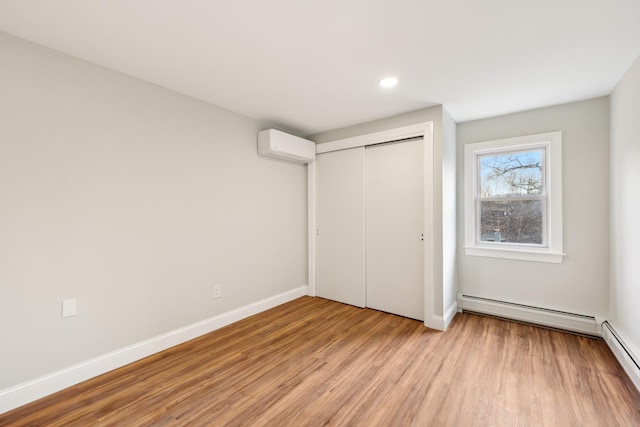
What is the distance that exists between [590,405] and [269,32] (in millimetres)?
3089

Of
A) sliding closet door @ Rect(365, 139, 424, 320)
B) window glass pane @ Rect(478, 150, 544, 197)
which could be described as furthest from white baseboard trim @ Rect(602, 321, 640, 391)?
sliding closet door @ Rect(365, 139, 424, 320)

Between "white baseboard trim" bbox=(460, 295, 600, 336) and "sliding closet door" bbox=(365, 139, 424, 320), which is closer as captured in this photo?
"white baseboard trim" bbox=(460, 295, 600, 336)

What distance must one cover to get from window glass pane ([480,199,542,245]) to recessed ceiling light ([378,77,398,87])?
6.34ft

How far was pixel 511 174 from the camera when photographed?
3242 mm

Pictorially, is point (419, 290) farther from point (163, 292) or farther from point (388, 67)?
point (163, 292)

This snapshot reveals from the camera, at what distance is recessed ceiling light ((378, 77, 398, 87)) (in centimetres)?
236

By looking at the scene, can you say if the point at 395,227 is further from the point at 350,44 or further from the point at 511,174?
the point at 350,44

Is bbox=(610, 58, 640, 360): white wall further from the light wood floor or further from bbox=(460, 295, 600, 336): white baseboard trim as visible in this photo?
the light wood floor

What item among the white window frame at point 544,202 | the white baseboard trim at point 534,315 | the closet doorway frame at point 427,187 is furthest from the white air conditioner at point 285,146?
the white baseboard trim at point 534,315

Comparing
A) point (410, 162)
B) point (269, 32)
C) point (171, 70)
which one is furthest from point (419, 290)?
point (171, 70)

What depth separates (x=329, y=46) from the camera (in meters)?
1.89

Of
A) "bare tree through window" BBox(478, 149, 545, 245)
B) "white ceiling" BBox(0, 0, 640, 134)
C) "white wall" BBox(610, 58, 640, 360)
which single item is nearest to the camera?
"white ceiling" BBox(0, 0, 640, 134)

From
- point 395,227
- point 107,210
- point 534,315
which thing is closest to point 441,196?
point 395,227

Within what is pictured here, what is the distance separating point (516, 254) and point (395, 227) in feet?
4.41
